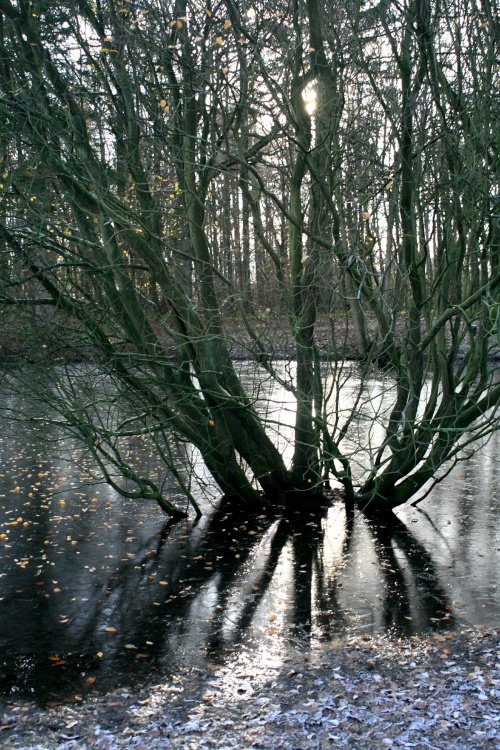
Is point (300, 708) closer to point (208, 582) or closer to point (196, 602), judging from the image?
point (196, 602)

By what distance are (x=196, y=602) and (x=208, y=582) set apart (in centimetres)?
57

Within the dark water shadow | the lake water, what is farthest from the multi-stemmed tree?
the dark water shadow

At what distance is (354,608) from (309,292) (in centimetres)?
389

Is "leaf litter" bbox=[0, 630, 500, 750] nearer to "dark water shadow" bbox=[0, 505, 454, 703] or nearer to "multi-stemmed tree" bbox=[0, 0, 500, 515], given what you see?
"dark water shadow" bbox=[0, 505, 454, 703]

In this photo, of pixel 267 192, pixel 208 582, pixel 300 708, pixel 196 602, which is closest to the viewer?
pixel 300 708

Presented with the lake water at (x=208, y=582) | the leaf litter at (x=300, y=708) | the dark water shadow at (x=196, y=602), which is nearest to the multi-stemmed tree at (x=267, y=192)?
the lake water at (x=208, y=582)

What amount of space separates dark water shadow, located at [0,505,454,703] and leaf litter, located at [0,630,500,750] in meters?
0.34

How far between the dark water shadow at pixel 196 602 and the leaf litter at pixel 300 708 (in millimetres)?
337

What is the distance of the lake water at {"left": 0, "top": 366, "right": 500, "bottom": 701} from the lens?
7.19m

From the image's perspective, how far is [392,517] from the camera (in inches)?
438

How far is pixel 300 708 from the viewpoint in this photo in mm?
5828

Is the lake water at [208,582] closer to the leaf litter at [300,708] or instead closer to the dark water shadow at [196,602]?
the dark water shadow at [196,602]

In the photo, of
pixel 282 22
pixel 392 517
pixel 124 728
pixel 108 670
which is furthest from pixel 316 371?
pixel 124 728

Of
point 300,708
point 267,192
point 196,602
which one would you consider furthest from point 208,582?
point 267,192
